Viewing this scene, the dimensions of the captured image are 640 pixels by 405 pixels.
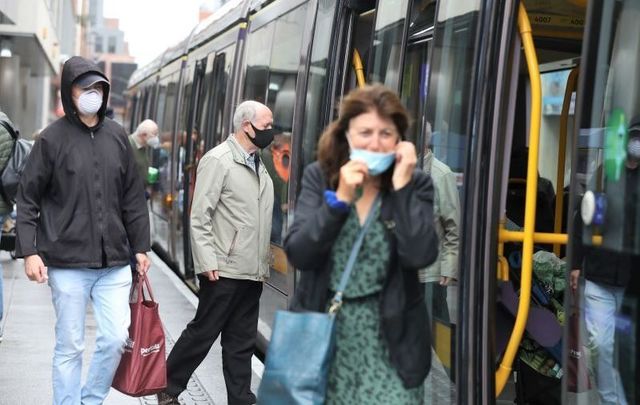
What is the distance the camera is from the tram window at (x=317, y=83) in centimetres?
788

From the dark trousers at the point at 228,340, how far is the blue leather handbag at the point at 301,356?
2.98m

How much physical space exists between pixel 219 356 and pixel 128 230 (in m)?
2.72

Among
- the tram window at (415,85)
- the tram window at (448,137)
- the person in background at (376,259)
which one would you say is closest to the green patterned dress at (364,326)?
the person in background at (376,259)

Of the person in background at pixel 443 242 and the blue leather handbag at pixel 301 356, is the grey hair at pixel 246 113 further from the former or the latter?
the blue leather handbag at pixel 301 356

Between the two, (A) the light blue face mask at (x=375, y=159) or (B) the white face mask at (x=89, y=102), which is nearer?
(A) the light blue face mask at (x=375, y=159)

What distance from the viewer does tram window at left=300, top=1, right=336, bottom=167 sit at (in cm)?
788

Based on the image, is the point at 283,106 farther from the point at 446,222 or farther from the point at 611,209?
the point at 611,209

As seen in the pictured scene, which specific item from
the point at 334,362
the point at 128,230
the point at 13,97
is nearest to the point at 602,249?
the point at 334,362

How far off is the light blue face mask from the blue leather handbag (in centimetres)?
25

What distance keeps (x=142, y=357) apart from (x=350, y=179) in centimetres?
279

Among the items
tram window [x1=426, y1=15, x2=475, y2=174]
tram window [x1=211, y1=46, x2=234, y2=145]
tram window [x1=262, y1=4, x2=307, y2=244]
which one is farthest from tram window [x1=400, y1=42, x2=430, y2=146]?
tram window [x1=211, y1=46, x2=234, y2=145]

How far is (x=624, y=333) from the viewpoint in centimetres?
407

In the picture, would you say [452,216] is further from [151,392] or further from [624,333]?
[151,392]

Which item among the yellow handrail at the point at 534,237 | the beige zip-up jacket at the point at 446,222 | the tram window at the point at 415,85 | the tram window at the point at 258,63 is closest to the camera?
the yellow handrail at the point at 534,237
